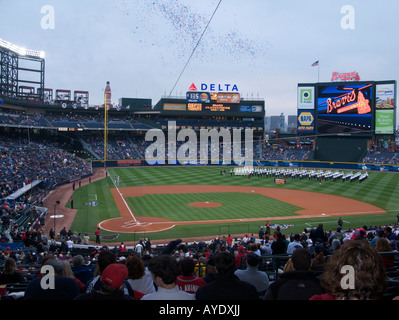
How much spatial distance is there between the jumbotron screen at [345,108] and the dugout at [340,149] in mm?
1817

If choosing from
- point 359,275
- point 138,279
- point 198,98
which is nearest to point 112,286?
point 138,279

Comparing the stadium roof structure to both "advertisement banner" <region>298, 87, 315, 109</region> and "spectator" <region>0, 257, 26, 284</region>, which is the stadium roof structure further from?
"spectator" <region>0, 257, 26, 284</region>

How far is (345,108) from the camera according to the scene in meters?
70.1

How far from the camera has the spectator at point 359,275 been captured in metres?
2.52

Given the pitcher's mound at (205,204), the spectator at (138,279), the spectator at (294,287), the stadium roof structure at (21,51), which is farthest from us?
the stadium roof structure at (21,51)

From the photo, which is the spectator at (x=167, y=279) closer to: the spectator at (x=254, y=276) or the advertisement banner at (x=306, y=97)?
the spectator at (x=254, y=276)

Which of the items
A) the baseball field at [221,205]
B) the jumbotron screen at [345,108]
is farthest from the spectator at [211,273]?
the jumbotron screen at [345,108]

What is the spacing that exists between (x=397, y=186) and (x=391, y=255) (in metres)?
A: 43.8

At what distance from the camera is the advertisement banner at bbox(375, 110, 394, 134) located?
66.9 m

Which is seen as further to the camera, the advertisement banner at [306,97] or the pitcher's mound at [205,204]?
the advertisement banner at [306,97]

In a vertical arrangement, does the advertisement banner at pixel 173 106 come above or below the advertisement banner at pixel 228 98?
below

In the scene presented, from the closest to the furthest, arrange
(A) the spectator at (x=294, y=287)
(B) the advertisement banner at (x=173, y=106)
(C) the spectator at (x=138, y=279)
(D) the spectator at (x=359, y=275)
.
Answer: (D) the spectator at (x=359, y=275) < (A) the spectator at (x=294, y=287) < (C) the spectator at (x=138, y=279) < (B) the advertisement banner at (x=173, y=106)

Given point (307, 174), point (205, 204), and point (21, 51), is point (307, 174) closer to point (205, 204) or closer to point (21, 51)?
point (205, 204)
